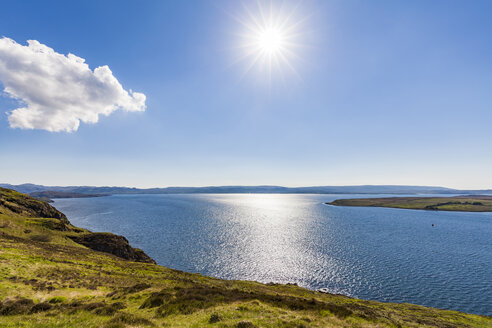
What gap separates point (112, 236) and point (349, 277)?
244 ft

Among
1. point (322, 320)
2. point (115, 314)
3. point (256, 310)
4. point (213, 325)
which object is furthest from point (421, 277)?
point (115, 314)

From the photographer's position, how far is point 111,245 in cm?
6619

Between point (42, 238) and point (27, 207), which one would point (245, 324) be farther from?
point (27, 207)

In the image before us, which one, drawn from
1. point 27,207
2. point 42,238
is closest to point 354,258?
point 42,238

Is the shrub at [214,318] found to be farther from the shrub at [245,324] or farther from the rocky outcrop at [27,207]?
the rocky outcrop at [27,207]

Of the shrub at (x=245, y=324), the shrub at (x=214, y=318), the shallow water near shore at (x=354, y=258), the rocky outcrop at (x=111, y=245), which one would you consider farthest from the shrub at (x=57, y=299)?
the rocky outcrop at (x=111, y=245)

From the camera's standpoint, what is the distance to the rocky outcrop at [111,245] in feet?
213

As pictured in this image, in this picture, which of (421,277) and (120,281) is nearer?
(120,281)

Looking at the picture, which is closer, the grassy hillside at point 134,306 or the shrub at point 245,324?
the shrub at point 245,324

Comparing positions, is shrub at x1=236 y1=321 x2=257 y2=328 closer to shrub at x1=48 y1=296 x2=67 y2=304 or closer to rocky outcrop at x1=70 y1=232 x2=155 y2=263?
shrub at x1=48 y1=296 x2=67 y2=304

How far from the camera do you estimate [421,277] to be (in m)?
55.2

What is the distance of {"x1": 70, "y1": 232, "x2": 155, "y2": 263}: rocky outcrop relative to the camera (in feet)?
213

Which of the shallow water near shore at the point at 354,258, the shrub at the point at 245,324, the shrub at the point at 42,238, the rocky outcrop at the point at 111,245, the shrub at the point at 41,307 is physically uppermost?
the shrub at the point at 41,307

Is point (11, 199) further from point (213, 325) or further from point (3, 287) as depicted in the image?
point (213, 325)
